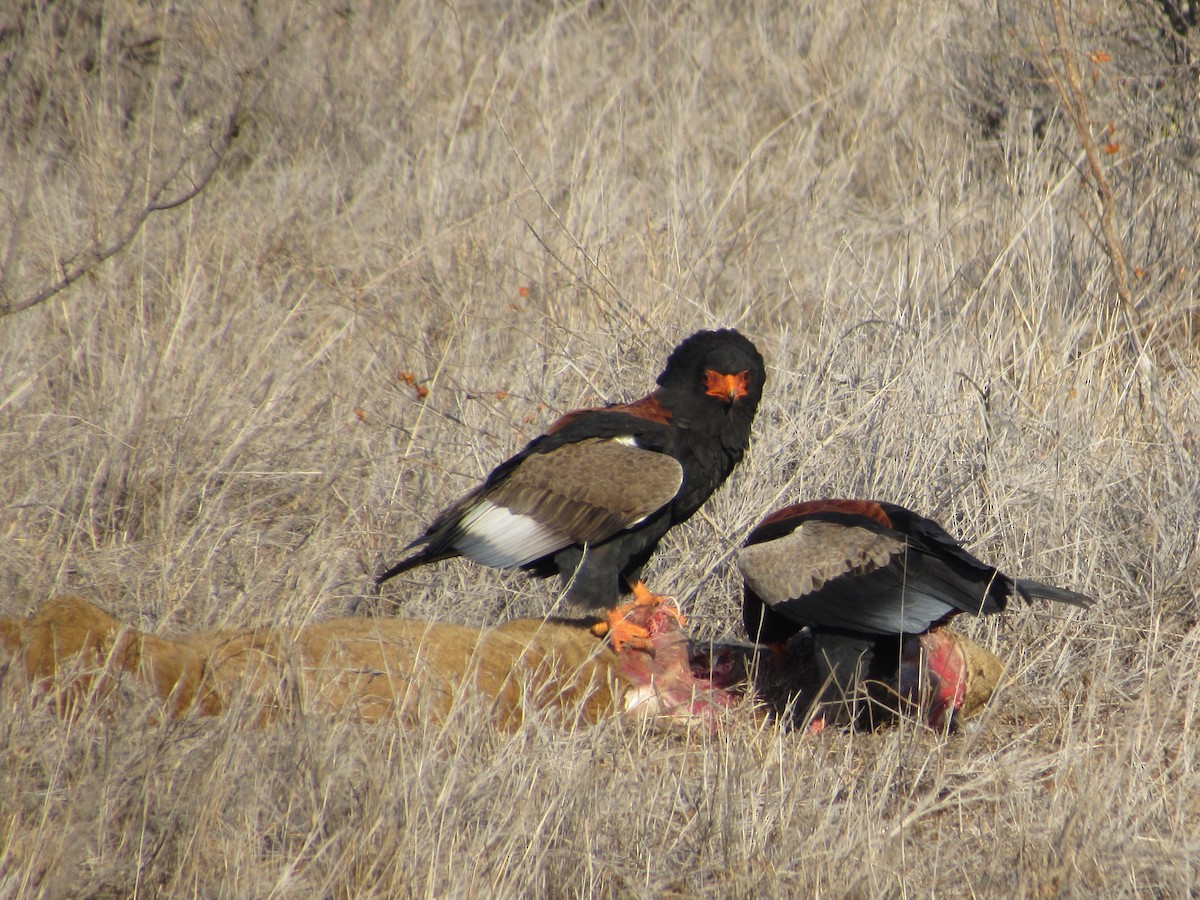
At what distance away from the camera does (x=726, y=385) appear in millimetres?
4285

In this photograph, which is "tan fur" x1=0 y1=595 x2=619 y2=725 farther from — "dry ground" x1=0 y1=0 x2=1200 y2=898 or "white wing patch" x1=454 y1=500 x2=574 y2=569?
"white wing patch" x1=454 y1=500 x2=574 y2=569

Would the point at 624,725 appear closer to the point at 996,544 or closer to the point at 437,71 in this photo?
the point at 996,544

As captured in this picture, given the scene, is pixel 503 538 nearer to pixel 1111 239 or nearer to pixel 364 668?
pixel 364 668

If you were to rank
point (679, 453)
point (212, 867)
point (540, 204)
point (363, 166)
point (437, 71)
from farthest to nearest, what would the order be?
point (437, 71) < point (363, 166) < point (540, 204) < point (679, 453) < point (212, 867)

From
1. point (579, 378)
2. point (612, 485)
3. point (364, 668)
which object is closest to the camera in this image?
point (364, 668)

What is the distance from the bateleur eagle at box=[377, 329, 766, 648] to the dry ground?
31 centimetres

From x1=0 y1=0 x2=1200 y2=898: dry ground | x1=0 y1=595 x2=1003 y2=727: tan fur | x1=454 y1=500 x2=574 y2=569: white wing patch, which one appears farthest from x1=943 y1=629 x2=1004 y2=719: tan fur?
x1=454 y1=500 x2=574 y2=569: white wing patch

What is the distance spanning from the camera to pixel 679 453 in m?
4.28

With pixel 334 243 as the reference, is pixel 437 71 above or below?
above

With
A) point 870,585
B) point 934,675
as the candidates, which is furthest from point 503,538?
point 934,675

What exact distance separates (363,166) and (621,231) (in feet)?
6.33

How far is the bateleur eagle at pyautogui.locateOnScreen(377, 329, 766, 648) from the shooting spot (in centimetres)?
418

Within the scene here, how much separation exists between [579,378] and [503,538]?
3.89 ft

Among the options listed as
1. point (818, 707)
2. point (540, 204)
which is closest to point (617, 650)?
point (818, 707)
